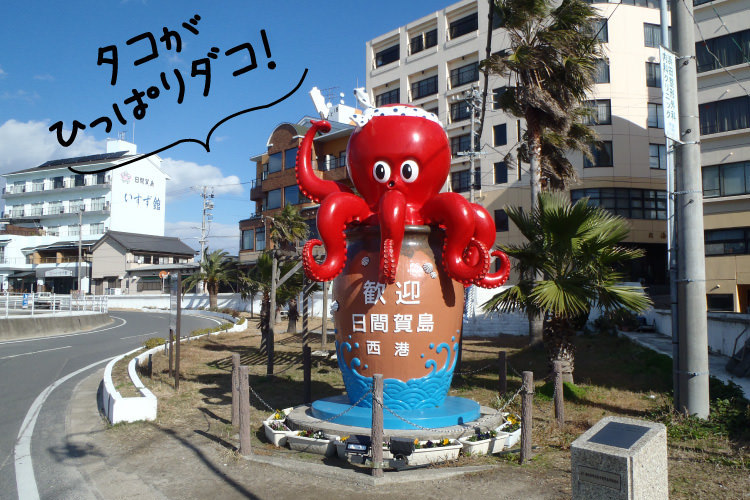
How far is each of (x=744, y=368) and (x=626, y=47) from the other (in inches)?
1009

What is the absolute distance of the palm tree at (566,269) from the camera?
10.1 m

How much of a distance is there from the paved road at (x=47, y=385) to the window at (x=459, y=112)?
73.2ft

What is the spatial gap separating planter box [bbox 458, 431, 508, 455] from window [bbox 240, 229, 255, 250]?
4186 cm

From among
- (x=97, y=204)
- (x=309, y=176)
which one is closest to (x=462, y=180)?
(x=309, y=176)

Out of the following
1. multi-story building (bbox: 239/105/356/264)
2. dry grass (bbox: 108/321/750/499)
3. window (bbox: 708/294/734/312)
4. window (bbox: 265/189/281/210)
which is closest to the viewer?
dry grass (bbox: 108/321/750/499)

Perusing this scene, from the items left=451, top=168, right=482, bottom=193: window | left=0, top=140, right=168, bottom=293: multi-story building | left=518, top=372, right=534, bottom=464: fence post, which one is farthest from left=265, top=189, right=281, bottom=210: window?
left=518, top=372, right=534, bottom=464: fence post

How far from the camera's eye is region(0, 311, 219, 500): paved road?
6.94 meters

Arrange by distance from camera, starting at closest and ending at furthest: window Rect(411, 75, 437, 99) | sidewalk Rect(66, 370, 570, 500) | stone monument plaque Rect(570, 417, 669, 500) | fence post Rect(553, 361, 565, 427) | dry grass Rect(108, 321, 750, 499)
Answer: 1. stone monument plaque Rect(570, 417, 669, 500)
2. sidewalk Rect(66, 370, 570, 500)
3. dry grass Rect(108, 321, 750, 499)
4. fence post Rect(553, 361, 565, 427)
5. window Rect(411, 75, 437, 99)

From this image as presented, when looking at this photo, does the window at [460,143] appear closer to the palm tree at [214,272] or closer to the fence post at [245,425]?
the palm tree at [214,272]

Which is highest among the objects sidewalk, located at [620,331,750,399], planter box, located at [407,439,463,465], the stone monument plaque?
the stone monument plaque

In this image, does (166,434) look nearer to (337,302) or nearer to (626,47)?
(337,302)

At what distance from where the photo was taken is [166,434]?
868cm

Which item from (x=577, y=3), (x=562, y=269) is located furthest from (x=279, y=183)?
(x=562, y=269)

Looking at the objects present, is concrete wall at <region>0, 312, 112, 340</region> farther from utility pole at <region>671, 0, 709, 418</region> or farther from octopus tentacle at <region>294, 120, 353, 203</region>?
utility pole at <region>671, 0, 709, 418</region>
